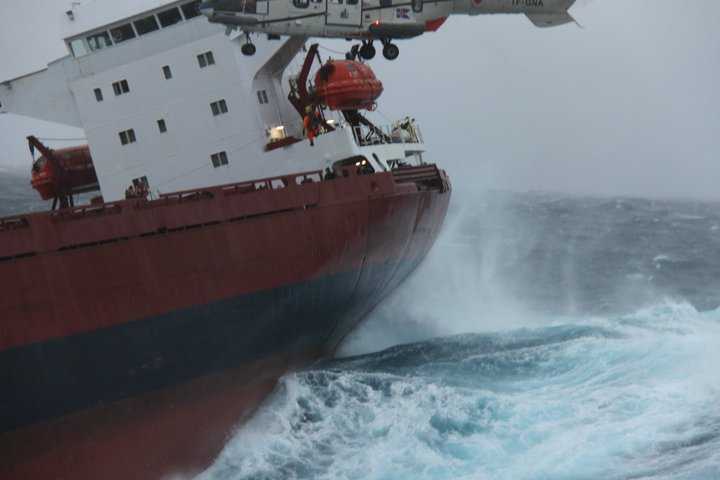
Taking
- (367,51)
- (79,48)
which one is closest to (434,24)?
(367,51)

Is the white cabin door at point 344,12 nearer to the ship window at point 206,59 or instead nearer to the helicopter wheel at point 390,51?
the helicopter wheel at point 390,51

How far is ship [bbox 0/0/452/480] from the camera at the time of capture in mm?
14711


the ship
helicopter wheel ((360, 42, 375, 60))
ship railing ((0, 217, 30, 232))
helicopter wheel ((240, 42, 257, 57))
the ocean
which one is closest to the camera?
the ocean

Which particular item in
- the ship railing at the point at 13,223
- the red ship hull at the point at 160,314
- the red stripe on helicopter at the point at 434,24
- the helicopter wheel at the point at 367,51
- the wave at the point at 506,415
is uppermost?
the red stripe on helicopter at the point at 434,24

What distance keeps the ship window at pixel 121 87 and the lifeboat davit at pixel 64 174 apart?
9.86 ft

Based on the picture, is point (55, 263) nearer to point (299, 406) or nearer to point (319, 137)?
point (299, 406)

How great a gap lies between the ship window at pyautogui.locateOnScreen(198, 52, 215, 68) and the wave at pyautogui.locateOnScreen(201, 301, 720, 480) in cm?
706

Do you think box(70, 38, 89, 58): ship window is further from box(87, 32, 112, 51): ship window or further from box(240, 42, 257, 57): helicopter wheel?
box(240, 42, 257, 57): helicopter wheel

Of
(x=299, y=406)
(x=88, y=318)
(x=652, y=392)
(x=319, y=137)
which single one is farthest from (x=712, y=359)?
(x=88, y=318)

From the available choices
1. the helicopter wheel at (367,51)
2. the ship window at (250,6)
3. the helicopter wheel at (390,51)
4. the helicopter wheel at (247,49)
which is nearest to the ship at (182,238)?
the helicopter wheel at (367,51)

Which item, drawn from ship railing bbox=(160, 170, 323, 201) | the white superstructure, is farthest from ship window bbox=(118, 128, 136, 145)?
ship railing bbox=(160, 170, 323, 201)

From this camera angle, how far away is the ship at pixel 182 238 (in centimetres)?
1471

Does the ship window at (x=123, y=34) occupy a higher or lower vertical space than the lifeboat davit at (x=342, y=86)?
higher

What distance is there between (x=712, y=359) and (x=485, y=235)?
92.5ft
